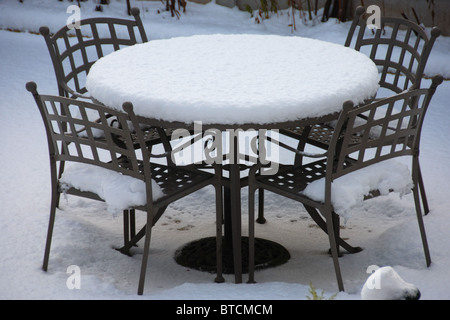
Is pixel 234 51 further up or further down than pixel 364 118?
further up

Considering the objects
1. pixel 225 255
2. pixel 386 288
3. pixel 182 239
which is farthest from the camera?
pixel 182 239

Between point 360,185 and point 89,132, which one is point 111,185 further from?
point 360,185

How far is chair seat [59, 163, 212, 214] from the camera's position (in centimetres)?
257

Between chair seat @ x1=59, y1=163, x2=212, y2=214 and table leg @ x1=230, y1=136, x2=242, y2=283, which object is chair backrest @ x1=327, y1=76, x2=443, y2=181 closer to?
table leg @ x1=230, y1=136, x2=242, y2=283

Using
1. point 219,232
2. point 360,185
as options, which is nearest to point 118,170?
point 219,232

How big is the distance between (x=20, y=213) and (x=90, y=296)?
97cm

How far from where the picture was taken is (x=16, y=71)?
18.5 feet

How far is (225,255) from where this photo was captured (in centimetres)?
308

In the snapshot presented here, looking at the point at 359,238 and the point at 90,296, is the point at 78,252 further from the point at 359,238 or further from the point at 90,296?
the point at 359,238

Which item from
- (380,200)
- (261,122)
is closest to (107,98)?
(261,122)

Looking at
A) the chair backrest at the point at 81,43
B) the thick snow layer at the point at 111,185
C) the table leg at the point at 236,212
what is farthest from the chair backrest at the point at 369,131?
the chair backrest at the point at 81,43

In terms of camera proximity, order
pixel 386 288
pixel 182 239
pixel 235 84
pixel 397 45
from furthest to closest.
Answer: pixel 397 45 < pixel 182 239 < pixel 235 84 < pixel 386 288

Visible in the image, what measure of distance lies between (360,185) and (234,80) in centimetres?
63

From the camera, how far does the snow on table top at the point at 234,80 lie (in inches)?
98.9
